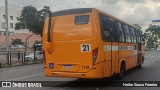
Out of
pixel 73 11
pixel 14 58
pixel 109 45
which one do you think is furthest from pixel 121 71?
pixel 14 58

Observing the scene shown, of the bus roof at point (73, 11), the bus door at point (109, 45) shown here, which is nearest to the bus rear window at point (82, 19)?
the bus roof at point (73, 11)

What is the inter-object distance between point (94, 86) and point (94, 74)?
47.7 inches

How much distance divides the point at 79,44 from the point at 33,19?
1141 inches

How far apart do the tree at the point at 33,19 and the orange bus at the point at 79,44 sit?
89.0ft

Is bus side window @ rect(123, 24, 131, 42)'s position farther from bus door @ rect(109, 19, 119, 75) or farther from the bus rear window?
the bus rear window

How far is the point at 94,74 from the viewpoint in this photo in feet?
38.0

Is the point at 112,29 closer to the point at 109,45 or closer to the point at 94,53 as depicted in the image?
the point at 109,45

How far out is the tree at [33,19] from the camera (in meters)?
39.8

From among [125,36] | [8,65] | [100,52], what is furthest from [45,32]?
[8,65]

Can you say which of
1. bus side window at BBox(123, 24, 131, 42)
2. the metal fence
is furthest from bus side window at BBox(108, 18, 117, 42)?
the metal fence

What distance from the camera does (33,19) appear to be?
40125 millimetres

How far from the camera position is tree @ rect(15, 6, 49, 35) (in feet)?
131

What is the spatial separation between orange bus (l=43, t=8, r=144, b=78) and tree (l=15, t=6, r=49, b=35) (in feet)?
89.0

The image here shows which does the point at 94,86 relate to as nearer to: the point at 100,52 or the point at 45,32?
the point at 100,52
